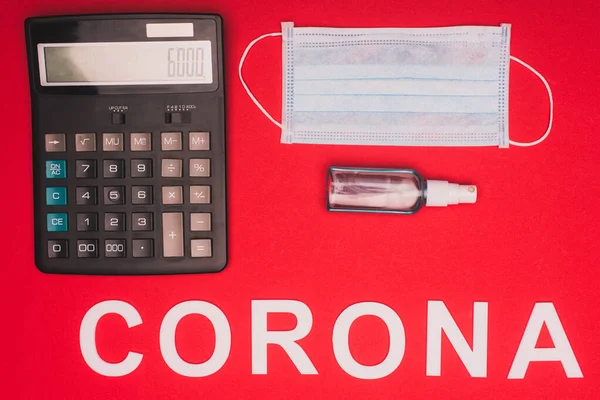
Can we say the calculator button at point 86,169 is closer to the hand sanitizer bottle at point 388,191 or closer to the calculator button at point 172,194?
the calculator button at point 172,194

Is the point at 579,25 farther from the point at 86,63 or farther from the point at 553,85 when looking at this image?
the point at 86,63

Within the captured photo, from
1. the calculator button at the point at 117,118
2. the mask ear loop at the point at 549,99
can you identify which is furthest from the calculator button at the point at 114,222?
the mask ear loop at the point at 549,99

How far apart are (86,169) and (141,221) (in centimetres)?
8

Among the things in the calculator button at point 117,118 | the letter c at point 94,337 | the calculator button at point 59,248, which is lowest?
the letter c at point 94,337

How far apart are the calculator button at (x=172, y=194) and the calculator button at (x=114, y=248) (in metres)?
0.07

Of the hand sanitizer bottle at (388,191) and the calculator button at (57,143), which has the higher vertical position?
the calculator button at (57,143)

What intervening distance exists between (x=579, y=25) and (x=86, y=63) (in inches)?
22.0

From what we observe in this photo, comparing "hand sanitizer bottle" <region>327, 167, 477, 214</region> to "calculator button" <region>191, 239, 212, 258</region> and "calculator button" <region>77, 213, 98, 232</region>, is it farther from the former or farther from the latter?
"calculator button" <region>77, 213, 98, 232</region>

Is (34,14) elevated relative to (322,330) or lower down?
elevated

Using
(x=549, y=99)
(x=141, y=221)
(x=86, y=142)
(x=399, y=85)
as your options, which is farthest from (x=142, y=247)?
(x=549, y=99)

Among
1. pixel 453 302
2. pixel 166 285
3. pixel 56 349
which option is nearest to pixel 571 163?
pixel 453 302

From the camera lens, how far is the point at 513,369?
54cm

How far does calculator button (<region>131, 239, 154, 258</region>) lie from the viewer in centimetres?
51

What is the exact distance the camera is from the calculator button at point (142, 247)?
A: 0.51 meters
